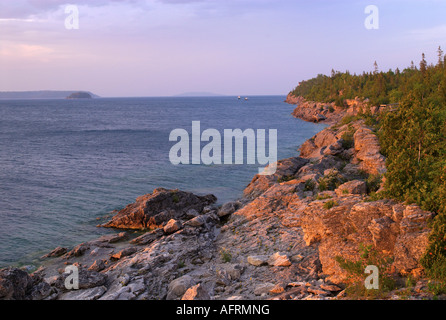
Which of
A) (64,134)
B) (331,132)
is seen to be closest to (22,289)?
(331,132)

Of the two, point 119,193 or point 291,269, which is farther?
point 119,193

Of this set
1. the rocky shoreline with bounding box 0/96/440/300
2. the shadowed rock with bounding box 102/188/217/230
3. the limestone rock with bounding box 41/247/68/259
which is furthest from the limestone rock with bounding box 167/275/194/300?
the shadowed rock with bounding box 102/188/217/230

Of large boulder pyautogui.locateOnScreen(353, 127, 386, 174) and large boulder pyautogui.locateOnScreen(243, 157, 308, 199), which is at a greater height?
large boulder pyautogui.locateOnScreen(353, 127, 386, 174)

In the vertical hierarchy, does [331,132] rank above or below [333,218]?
above

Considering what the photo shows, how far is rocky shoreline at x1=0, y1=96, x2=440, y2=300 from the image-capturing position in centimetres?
1502

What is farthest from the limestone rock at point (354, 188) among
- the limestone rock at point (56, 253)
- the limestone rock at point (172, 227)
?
the limestone rock at point (56, 253)

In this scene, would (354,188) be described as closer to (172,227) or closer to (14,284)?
(172,227)

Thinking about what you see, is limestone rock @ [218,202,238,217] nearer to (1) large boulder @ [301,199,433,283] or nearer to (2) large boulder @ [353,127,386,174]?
(1) large boulder @ [301,199,433,283]

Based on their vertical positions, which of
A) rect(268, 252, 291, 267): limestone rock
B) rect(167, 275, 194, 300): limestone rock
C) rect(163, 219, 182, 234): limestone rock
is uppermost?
rect(268, 252, 291, 267): limestone rock

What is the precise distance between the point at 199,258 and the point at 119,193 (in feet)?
64.4

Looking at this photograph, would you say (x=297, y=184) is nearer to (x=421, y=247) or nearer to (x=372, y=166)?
(x=372, y=166)

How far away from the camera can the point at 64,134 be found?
3494 inches

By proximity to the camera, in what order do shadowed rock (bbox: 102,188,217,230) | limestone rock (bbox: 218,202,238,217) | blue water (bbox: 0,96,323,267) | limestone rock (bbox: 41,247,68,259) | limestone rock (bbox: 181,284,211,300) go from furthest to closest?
limestone rock (bbox: 218,202,238,217) < shadowed rock (bbox: 102,188,217,230) < blue water (bbox: 0,96,323,267) < limestone rock (bbox: 41,247,68,259) < limestone rock (bbox: 181,284,211,300)
